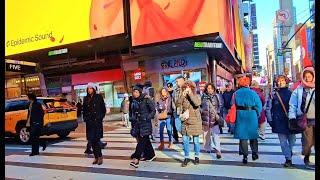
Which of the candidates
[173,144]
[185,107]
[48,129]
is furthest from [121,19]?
[185,107]

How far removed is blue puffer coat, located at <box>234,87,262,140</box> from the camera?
815 cm

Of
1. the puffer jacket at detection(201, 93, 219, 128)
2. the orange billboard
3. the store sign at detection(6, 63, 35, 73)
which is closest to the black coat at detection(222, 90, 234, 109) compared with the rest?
the puffer jacket at detection(201, 93, 219, 128)

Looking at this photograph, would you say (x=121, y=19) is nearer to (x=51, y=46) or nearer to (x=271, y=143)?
(x=51, y=46)

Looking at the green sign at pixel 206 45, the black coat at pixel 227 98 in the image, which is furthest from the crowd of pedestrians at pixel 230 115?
the green sign at pixel 206 45

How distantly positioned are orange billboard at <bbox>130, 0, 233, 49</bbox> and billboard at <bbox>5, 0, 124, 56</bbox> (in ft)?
4.29

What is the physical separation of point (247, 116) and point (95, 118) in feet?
11.0

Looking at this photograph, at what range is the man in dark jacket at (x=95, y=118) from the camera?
9219 mm

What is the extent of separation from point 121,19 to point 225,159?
57.7 ft

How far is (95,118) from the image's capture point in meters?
9.22

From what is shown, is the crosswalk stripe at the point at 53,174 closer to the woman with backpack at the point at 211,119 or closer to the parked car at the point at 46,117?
the woman with backpack at the point at 211,119

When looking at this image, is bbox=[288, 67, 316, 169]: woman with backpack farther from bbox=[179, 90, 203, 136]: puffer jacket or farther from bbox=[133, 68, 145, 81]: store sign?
bbox=[133, 68, 145, 81]: store sign

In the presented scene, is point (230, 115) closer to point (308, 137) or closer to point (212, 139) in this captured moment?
point (212, 139)

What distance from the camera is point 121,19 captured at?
82.3 ft

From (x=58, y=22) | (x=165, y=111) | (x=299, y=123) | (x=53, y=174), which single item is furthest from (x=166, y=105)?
(x=58, y=22)
